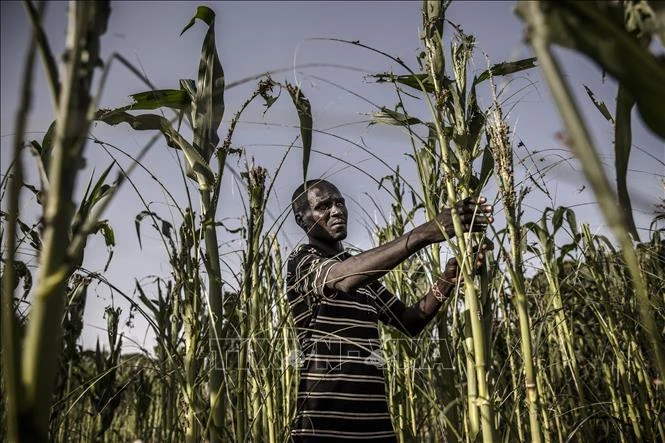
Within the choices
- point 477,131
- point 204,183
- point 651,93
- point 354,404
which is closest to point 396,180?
point 354,404

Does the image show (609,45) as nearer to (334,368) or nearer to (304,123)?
(304,123)

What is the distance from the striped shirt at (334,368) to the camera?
75.5 inches

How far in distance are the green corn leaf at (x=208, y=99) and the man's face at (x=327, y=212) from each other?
983 millimetres

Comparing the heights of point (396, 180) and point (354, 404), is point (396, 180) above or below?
above

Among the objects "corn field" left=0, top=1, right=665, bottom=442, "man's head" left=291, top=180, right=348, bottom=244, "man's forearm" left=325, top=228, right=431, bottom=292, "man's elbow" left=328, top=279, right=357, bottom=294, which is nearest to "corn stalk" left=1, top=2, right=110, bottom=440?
"corn field" left=0, top=1, right=665, bottom=442

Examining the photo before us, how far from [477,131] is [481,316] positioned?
476 millimetres

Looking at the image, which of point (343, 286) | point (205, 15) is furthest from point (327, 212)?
point (205, 15)

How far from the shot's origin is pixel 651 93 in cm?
45

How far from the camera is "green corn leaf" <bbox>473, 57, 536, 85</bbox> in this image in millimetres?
1356

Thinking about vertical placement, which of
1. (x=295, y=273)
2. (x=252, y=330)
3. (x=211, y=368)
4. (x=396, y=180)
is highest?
(x=396, y=180)

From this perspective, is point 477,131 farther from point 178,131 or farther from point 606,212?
point 606,212

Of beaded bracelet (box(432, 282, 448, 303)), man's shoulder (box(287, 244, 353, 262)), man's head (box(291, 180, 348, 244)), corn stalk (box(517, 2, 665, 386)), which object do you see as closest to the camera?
corn stalk (box(517, 2, 665, 386))

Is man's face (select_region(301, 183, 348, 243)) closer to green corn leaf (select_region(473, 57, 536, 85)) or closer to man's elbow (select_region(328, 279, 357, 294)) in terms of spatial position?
man's elbow (select_region(328, 279, 357, 294))

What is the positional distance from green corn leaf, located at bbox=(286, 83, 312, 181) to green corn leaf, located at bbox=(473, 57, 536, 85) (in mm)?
444
